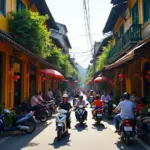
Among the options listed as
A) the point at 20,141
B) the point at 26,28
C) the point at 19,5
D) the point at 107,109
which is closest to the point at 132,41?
the point at 107,109

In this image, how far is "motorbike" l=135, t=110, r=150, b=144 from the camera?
9234mm

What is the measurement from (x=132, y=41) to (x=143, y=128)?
8.49 meters

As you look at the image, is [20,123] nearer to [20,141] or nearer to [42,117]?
[20,141]

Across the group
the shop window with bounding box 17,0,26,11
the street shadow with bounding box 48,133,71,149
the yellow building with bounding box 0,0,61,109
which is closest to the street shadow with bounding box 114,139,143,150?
the street shadow with bounding box 48,133,71,149

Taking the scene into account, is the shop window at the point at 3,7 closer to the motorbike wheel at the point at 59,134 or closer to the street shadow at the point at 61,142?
the motorbike wheel at the point at 59,134

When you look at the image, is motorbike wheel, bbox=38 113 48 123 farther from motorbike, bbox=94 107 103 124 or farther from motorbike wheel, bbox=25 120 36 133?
motorbike wheel, bbox=25 120 36 133

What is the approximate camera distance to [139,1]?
714 inches

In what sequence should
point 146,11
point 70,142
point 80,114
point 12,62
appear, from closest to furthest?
point 70,142, point 80,114, point 12,62, point 146,11

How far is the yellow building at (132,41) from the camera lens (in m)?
16.4

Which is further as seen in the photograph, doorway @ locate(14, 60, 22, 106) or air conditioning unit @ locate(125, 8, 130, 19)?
air conditioning unit @ locate(125, 8, 130, 19)

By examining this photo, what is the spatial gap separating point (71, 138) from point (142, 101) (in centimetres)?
383

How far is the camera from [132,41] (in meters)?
17.2

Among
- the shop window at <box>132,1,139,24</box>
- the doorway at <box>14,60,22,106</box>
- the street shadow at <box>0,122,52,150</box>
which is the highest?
the shop window at <box>132,1,139,24</box>

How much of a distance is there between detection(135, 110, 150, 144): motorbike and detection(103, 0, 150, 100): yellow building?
253 cm
